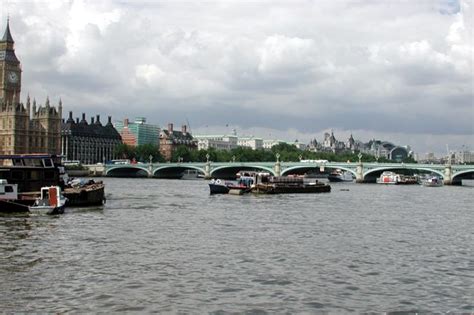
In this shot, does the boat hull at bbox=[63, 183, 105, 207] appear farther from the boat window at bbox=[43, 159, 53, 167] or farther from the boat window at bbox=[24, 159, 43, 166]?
the boat window at bbox=[24, 159, 43, 166]

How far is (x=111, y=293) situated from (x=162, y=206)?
33.8m

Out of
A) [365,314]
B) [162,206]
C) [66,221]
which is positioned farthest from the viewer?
[162,206]

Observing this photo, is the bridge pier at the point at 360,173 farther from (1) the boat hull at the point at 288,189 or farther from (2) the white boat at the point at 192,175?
(2) the white boat at the point at 192,175

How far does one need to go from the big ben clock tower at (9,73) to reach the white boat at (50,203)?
127349mm

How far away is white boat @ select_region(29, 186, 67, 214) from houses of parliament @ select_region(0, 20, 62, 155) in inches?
4491

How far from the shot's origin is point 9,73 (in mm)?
164750

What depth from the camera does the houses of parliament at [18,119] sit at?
495 ft

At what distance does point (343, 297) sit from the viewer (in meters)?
18.7

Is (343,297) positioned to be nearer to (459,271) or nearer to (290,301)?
(290,301)

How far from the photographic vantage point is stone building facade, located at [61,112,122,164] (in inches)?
7165

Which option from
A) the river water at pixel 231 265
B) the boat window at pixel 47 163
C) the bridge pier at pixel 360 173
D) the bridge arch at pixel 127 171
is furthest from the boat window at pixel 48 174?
the bridge arch at pixel 127 171

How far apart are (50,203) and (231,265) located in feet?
68.1

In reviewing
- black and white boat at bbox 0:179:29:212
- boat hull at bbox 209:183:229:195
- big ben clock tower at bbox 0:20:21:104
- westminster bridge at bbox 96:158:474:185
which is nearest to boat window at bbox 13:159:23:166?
black and white boat at bbox 0:179:29:212

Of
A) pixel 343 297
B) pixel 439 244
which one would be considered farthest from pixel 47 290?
pixel 439 244
